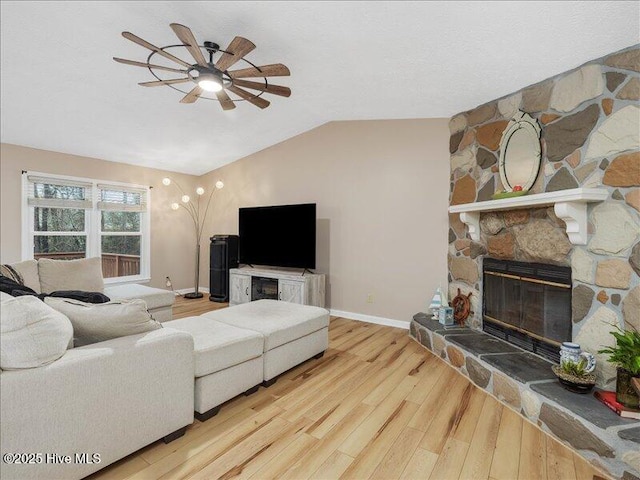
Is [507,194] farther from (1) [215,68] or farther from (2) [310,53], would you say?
(1) [215,68]

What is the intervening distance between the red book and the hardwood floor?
363 mm

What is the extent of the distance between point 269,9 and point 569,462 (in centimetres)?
332

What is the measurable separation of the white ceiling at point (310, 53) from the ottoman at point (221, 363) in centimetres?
230

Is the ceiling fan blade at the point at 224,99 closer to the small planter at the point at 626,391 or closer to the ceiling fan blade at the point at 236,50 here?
the ceiling fan blade at the point at 236,50

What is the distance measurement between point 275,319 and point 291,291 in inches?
65.4

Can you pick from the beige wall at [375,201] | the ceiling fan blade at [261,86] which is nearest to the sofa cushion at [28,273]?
the ceiling fan blade at [261,86]

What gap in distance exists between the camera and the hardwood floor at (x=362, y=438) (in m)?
1.66

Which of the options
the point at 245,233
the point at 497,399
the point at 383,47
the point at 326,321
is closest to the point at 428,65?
the point at 383,47

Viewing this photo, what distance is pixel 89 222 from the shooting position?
16.5 feet

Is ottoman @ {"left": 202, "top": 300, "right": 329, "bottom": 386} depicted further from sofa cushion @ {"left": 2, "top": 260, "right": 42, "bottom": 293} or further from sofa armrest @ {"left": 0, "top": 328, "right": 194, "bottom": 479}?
sofa cushion @ {"left": 2, "top": 260, "right": 42, "bottom": 293}

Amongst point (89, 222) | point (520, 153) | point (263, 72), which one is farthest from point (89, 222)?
point (520, 153)

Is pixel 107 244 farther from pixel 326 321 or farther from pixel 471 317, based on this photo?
pixel 471 317

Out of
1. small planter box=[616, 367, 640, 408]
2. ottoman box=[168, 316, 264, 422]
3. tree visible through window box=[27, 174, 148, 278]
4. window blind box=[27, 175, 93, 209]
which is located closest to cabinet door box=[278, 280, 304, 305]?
ottoman box=[168, 316, 264, 422]

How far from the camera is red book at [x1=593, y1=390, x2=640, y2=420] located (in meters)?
1.81
